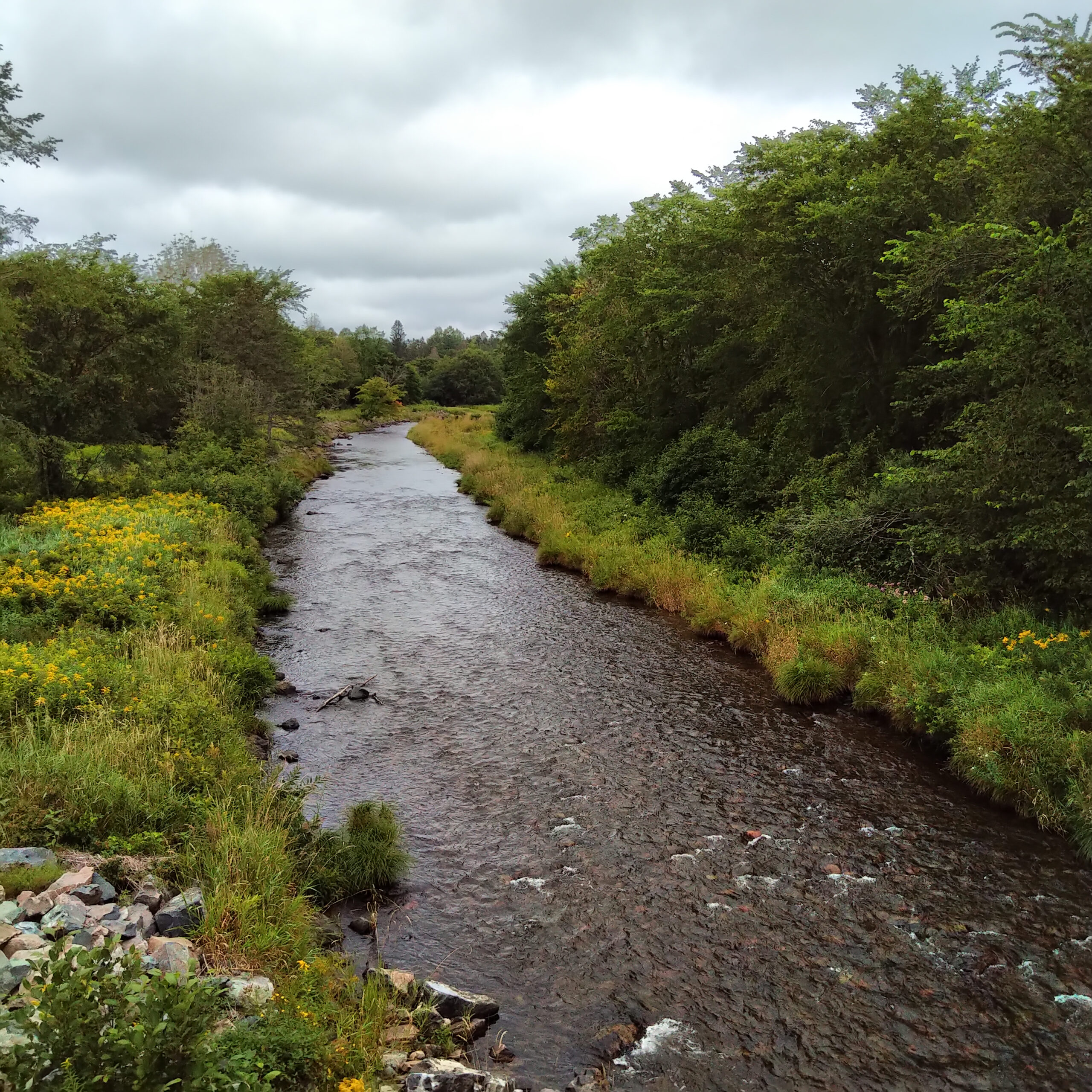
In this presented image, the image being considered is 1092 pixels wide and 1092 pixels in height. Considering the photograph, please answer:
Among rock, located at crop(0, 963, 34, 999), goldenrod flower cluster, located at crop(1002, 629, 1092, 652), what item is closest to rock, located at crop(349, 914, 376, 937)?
rock, located at crop(0, 963, 34, 999)

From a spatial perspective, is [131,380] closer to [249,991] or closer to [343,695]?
[343,695]

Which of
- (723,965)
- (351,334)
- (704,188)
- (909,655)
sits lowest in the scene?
(723,965)

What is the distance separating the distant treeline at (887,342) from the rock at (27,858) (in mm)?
12285

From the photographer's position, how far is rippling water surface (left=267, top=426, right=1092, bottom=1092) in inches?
237

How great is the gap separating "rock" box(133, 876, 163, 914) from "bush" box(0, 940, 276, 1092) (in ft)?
5.30

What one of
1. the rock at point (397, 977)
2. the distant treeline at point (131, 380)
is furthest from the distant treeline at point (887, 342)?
the distant treeline at point (131, 380)

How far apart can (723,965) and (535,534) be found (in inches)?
782

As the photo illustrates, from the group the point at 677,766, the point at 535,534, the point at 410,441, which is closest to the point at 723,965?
the point at 677,766

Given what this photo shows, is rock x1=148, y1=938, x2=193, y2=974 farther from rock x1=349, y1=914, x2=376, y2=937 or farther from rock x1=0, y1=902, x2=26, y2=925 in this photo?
rock x1=349, y1=914, x2=376, y2=937

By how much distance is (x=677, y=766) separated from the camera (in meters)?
10.6

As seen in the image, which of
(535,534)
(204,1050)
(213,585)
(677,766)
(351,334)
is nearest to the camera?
(204,1050)

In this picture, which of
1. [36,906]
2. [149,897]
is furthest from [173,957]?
[36,906]

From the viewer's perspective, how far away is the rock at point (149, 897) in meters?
6.02

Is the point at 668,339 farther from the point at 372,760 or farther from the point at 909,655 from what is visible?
the point at 372,760
